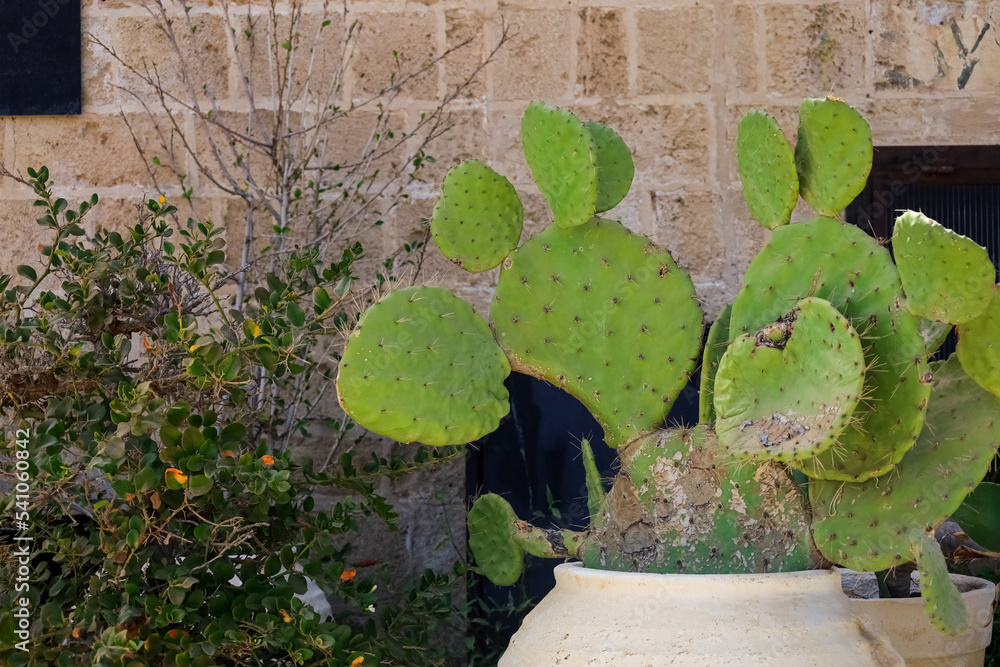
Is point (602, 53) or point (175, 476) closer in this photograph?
point (175, 476)

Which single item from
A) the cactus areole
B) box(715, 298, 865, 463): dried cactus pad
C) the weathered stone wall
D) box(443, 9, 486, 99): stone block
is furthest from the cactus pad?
box(443, 9, 486, 99): stone block

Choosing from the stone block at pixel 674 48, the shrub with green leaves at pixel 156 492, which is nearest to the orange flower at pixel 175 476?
the shrub with green leaves at pixel 156 492

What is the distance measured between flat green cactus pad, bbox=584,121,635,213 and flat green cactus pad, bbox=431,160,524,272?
0.17m

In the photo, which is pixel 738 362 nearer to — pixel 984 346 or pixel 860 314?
pixel 860 314

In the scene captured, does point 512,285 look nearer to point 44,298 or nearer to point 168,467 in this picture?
point 168,467

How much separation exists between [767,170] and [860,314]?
30 centimetres

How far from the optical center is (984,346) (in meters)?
1.34

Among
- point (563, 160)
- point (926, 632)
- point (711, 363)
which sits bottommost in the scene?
point (926, 632)

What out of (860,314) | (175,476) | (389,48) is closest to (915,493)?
(860,314)

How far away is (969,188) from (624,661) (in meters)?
1.70

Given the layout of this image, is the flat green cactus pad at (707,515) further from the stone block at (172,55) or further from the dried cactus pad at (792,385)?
the stone block at (172,55)

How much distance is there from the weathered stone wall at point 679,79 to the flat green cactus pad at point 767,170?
790 millimetres

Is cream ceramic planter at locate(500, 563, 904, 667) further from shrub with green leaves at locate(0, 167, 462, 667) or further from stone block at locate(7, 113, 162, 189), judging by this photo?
stone block at locate(7, 113, 162, 189)

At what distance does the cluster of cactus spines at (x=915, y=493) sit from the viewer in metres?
1.37
